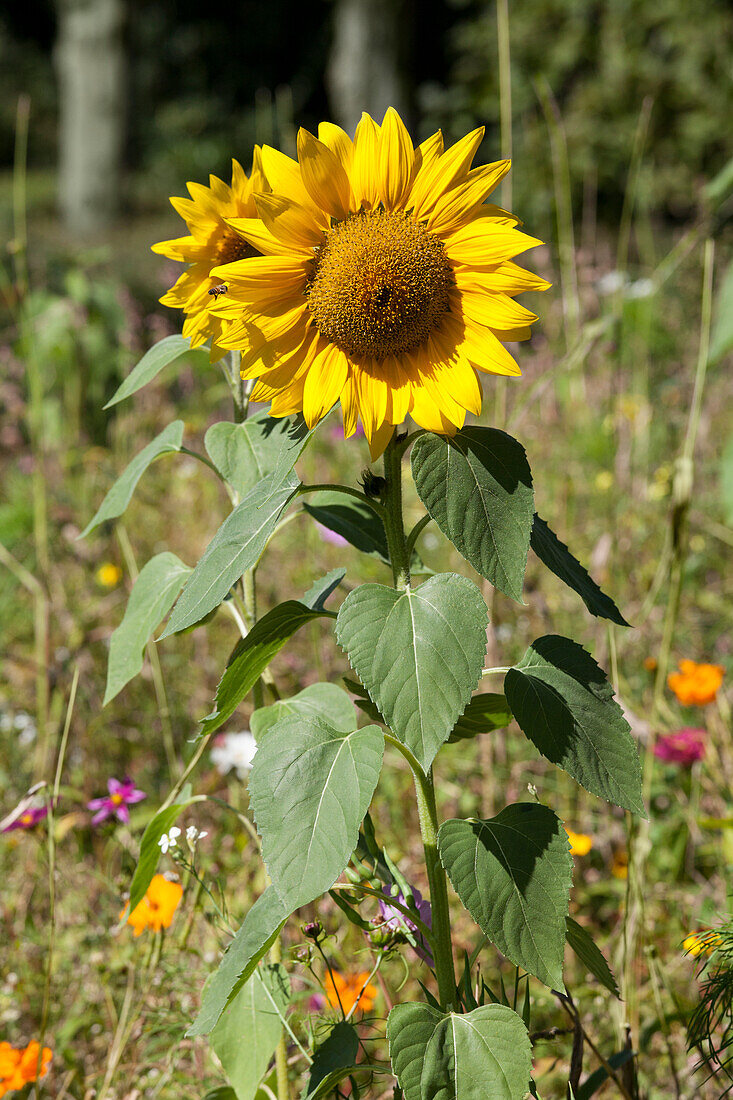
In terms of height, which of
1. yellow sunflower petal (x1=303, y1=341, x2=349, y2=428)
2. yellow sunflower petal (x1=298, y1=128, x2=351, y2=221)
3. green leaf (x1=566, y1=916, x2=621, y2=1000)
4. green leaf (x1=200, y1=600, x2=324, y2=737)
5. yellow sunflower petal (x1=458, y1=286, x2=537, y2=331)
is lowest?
green leaf (x1=566, y1=916, x2=621, y2=1000)

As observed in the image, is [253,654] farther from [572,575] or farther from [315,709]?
[572,575]

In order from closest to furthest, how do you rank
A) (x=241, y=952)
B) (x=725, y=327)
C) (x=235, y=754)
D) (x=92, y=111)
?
(x=725, y=327) < (x=241, y=952) < (x=235, y=754) < (x=92, y=111)

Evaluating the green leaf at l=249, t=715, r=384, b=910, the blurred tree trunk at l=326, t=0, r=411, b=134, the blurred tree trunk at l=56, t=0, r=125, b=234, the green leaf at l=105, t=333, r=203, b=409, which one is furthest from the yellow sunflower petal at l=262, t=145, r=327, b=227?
the blurred tree trunk at l=56, t=0, r=125, b=234

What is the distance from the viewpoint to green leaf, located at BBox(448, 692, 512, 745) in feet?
3.18

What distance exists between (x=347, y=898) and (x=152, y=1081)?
0.57 metres

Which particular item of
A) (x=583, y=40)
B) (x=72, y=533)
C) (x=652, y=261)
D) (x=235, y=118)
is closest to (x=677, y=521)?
(x=652, y=261)

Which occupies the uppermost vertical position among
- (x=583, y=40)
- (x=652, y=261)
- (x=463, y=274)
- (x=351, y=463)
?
(x=583, y=40)

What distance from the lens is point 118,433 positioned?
2898 mm

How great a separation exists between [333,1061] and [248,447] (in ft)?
2.04

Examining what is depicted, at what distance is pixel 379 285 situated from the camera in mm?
845

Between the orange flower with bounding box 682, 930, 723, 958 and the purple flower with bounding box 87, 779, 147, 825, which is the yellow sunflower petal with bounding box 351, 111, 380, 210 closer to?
the orange flower with bounding box 682, 930, 723, 958

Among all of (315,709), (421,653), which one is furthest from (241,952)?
(421,653)

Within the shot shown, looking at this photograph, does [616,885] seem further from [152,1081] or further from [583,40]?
[583,40]

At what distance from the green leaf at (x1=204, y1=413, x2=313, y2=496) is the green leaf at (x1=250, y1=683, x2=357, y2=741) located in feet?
0.76
